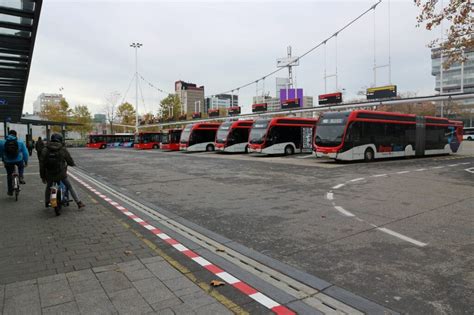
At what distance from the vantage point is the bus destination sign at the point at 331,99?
3844 cm

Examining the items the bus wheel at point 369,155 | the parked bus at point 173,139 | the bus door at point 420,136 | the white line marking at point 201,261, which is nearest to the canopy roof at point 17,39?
the white line marking at point 201,261

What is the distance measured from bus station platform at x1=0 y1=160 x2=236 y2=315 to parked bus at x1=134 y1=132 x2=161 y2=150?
4528 centimetres

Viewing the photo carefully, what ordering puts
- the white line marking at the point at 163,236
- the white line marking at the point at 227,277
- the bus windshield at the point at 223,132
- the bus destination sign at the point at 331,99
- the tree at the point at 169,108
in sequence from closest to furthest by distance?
the white line marking at the point at 227,277, the white line marking at the point at 163,236, the bus windshield at the point at 223,132, the bus destination sign at the point at 331,99, the tree at the point at 169,108

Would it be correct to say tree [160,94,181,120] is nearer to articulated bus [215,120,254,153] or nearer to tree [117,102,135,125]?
tree [117,102,135,125]

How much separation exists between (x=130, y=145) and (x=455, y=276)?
64.0 m

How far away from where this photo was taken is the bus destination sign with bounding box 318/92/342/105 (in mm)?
38438

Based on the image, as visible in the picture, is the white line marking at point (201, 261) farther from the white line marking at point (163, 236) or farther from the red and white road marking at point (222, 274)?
the white line marking at point (163, 236)

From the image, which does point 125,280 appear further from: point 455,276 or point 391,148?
point 391,148

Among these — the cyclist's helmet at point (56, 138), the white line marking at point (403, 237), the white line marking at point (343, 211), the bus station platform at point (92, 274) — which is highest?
the cyclist's helmet at point (56, 138)

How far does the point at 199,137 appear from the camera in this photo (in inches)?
1470

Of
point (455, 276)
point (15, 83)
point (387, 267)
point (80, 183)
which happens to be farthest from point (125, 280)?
point (15, 83)

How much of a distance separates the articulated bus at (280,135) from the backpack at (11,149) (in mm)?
19752

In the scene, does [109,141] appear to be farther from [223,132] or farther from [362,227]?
[362,227]

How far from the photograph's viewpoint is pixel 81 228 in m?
6.01
